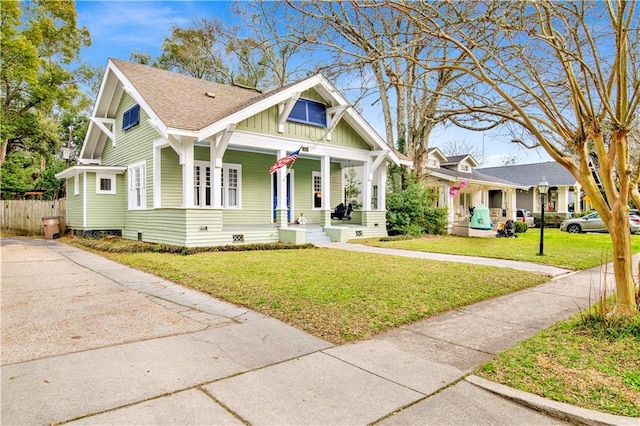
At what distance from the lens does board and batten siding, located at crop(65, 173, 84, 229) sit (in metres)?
16.8

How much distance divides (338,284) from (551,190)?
3412 cm

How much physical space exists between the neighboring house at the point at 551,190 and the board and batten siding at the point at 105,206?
29419 mm

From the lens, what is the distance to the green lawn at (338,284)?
17.4 ft

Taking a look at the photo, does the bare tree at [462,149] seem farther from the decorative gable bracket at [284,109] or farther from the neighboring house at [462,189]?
the decorative gable bracket at [284,109]

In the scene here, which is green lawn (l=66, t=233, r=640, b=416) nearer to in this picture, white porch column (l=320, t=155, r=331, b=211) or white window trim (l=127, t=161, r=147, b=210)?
white window trim (l=127, t=161, r=147, b=210)

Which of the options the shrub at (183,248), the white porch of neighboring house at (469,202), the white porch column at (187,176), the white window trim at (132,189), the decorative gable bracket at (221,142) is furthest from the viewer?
the white porch of neighboring house at (469,202)

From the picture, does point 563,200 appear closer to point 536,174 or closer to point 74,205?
point 536,174

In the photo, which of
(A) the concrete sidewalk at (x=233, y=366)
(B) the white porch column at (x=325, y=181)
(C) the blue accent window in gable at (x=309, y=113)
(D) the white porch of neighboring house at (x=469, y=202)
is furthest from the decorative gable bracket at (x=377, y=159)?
(A) the concrete sidewalk at (x=233, y=366)

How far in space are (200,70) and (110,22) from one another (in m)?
19.2

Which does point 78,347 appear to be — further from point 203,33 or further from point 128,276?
point 203,33

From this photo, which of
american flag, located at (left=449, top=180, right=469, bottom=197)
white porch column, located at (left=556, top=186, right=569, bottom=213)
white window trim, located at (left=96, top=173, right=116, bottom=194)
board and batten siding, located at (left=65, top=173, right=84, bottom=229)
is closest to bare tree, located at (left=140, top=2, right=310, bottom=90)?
american flag, located at (left=449, top=180, right=469, bottom=197)

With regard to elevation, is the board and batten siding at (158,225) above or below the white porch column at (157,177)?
below

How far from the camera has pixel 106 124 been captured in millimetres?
17984

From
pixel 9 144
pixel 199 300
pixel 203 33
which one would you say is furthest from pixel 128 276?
pixel 9 144
